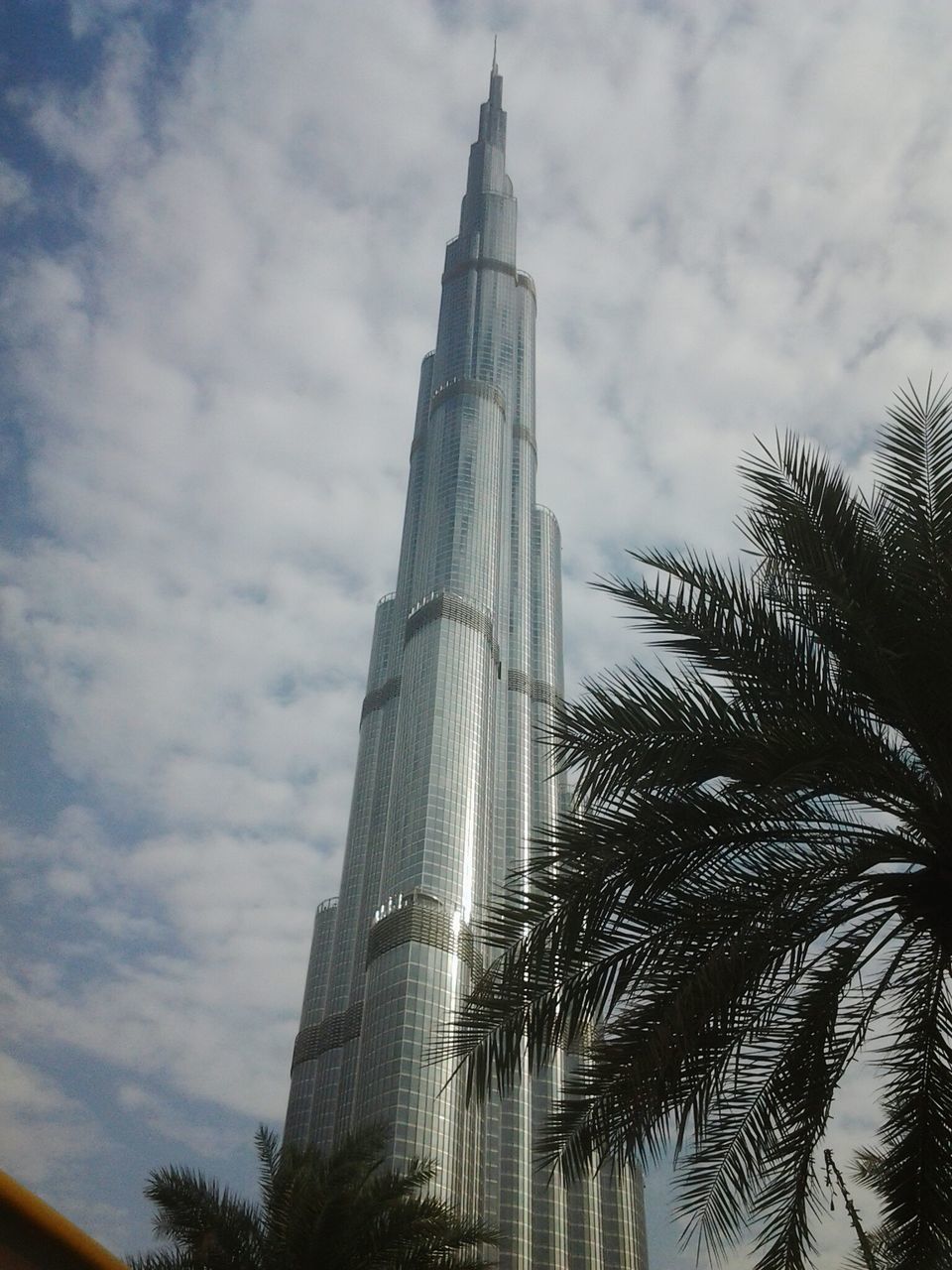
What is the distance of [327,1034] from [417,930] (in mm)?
26818

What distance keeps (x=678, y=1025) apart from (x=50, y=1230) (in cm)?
525

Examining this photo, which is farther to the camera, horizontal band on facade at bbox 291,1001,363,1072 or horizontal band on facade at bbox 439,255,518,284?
horizontal band on facade at bbox 439,255,518,284

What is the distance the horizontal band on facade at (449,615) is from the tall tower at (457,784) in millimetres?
235

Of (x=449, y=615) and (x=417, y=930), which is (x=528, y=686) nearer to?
(x=449, y=615)

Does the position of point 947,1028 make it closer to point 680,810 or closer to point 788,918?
point 788,918

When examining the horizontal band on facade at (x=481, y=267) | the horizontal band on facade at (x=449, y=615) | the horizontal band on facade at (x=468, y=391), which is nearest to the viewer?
the horizontal band on facade at (x=449, y=615)

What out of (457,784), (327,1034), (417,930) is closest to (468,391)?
(457,784)

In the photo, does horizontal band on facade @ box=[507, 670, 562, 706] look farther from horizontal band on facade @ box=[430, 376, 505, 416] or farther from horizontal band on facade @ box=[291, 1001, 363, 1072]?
horizontal band on facade @ box=[291, 1001, 363, 1072]

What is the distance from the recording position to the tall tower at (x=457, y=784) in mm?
81125

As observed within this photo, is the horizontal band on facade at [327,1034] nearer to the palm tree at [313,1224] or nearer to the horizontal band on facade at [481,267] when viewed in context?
the palm tree at [313,1224]

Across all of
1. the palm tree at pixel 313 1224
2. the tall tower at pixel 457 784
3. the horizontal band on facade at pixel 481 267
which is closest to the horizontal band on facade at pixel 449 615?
the tall tower at pixel 457 784

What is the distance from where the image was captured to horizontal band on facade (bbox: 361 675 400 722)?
12838 centimetres

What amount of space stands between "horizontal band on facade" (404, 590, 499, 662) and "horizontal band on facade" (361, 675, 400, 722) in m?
16.8

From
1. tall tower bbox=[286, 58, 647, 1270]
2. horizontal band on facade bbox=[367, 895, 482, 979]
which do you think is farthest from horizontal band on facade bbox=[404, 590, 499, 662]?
horizontal band on facade bbox=[367, 895, 482, 979]
